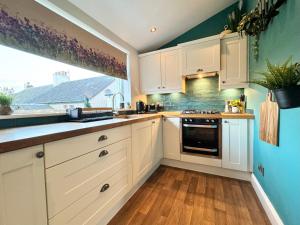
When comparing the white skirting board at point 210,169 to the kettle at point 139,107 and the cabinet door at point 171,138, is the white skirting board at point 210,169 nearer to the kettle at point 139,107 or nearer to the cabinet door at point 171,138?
the cabinet door at point 171,138

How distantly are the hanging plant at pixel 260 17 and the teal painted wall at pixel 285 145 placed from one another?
50mm

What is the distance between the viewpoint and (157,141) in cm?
244

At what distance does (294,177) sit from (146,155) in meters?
1.51

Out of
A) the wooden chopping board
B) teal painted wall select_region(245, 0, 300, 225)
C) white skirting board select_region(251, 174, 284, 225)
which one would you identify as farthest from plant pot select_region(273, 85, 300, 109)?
white skirting board select_region(251, 174, 284, 225)

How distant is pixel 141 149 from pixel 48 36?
1646mm

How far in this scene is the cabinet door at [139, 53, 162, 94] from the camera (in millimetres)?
2955

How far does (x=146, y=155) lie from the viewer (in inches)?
81.6

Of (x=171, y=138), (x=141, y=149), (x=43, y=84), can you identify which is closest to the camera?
(x=43, y=84)

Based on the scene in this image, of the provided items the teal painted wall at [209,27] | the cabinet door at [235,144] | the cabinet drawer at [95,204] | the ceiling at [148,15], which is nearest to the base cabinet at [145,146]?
the cabinet drawer at [95,204]

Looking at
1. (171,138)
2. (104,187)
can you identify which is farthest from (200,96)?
(104,187)

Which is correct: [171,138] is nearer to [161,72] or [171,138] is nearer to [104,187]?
[161,72]

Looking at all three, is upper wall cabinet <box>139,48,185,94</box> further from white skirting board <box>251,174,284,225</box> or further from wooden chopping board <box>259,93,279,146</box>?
white skirting board <box>251,174,284,225</box>

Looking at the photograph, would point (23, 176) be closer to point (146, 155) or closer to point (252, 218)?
point (146, 155)

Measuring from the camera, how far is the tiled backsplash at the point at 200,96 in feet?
8.77
